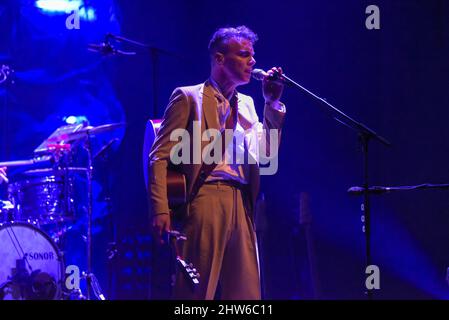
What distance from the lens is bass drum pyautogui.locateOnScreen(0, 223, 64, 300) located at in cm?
547

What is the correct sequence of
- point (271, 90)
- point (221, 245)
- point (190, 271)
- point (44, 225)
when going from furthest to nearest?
1. point (44, 225)
2. point (271, 90)
3. point (221, 245)
4. point (190, 271)

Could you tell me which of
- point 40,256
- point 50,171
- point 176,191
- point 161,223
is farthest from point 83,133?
point 161,223

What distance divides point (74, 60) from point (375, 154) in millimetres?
3143

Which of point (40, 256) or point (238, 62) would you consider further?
point (40, 256)

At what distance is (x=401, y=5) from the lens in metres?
5.98

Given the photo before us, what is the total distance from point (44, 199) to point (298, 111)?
2461 mm

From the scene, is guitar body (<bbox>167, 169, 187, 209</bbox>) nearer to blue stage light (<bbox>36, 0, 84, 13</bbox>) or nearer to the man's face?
the man's face

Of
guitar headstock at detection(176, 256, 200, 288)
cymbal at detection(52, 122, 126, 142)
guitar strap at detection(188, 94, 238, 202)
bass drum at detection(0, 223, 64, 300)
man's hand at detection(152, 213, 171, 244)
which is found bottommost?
bass drum at detection(0, 223, 64, 300)

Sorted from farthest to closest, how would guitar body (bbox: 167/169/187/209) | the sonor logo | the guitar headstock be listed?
the sonor logo
guitar body (bbox: 167/169/187/209)
the guitar headstock

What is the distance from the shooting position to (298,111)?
6449 millimetres

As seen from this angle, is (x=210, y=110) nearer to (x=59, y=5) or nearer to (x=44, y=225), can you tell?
(x=44, y=225)

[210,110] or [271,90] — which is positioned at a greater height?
[271,90]

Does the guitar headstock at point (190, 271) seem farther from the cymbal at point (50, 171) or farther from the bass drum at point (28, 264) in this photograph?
the cymbal at point (50, 171)

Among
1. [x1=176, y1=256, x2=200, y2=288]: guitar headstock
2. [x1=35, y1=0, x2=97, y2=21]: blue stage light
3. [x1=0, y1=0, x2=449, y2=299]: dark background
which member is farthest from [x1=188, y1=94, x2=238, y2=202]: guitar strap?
[x1=35, y1=0, x2=97, y2=21]: blue stage light
